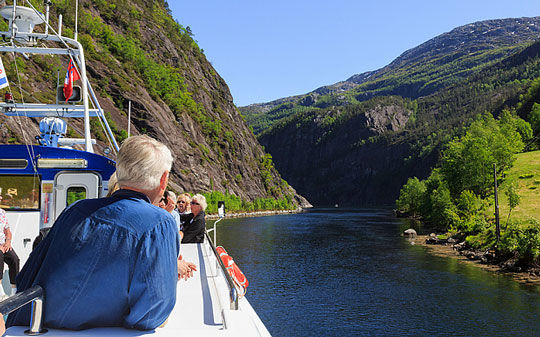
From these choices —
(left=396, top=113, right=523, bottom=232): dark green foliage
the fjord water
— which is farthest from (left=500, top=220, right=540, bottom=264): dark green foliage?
(left=396, top=113, right=523, bottom=232): dark green foliage

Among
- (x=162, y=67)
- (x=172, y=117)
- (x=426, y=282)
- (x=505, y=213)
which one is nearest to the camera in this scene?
(x=426, y=282)

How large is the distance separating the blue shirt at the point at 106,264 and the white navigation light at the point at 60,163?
785cm

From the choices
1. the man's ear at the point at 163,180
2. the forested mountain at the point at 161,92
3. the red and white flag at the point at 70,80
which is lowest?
the man's ear at the point at 163,180

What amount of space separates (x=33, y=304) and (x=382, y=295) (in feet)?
91.7

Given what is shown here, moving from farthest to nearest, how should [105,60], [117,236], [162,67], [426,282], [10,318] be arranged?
1. [162,67]
2. [105,60]
3. [426,282]
4. [10,318]
5. [117,236]

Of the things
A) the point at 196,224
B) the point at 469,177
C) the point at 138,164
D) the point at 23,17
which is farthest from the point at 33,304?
the point at 469,177

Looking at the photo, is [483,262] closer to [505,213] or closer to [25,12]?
[505,213]

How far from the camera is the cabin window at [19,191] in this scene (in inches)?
406

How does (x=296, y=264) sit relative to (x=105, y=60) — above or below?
below

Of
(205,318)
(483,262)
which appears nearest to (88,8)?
(483,262)

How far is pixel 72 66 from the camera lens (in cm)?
1355

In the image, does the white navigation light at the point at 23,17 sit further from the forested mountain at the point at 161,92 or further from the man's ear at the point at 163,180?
the forested mountain at the point at 161,92

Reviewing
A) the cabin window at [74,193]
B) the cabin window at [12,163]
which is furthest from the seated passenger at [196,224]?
the cabin window at [12,163]

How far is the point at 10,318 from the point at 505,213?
5744 centimetres
